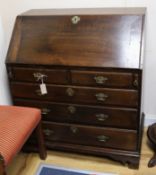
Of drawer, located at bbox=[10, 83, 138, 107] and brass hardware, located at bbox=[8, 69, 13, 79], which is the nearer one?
drawer, located at bbox=[10, 83, 138, 107]

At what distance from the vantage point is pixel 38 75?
174 cm

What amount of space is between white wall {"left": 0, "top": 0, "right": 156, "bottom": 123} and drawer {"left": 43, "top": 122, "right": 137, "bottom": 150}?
0.43m

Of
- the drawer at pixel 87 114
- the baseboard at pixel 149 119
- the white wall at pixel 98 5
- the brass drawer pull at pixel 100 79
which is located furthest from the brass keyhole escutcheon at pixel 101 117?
the baseboard at pixel 149 119

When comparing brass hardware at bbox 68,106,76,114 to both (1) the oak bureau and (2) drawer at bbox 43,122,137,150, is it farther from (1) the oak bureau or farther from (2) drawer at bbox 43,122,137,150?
(2) drawer at bbox 43,122,137,150

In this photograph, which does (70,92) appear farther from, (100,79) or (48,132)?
(48,132)

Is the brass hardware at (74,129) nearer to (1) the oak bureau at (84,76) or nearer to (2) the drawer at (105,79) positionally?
(1) the oak bureau at (84,76)

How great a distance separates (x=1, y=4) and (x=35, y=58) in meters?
0.72

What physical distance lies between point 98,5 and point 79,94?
27.8 inches

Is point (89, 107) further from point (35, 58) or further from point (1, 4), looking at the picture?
A: point (1, 4)

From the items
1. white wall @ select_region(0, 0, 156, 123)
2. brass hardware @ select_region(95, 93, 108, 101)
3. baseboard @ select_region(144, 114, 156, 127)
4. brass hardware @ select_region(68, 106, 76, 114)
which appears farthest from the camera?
baseboard @ select_region(144, 114, 156, 127)

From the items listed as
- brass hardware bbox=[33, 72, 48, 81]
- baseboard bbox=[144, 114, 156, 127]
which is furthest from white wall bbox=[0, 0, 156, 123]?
brass hardware bbox=[33, 72, 48, 81]

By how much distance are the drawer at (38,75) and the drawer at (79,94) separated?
43mm

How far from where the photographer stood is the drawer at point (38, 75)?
1.69 meters

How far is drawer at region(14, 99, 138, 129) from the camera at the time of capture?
5.51ft
